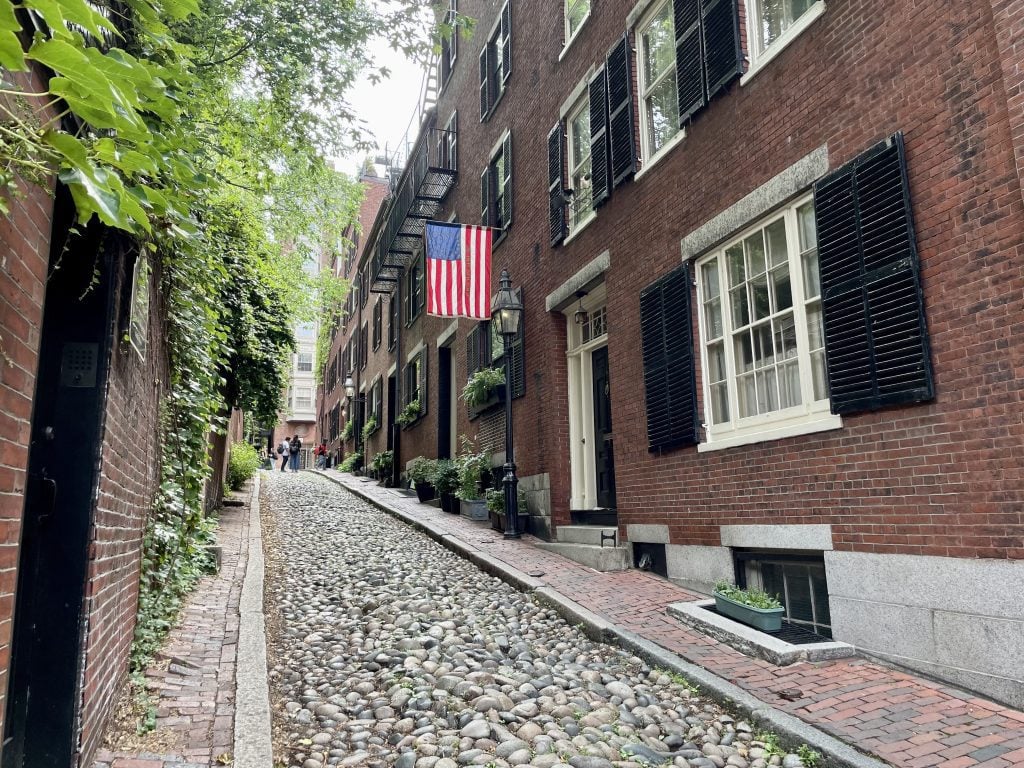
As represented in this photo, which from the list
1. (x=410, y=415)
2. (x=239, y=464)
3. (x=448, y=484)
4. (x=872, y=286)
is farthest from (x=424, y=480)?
(x=872, y=286)

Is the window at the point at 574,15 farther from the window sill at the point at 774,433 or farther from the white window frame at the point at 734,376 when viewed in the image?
the window sill at the point at 774,433

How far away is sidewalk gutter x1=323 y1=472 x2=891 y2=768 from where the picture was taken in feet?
11.7

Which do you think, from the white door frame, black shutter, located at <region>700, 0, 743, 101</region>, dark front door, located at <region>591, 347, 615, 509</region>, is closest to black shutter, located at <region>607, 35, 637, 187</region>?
black shutter, located at <region>700, 0, 743, 101</region>

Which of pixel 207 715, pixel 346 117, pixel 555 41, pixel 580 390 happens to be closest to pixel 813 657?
pixel 207 715

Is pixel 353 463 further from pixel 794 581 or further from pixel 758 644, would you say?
pixel 758 644

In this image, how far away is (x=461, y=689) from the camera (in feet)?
14.8

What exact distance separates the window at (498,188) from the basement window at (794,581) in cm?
811

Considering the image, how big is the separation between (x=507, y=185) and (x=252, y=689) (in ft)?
34.1

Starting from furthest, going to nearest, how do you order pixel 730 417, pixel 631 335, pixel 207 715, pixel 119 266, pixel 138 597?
pixel 631 335
pixel 730 417
pixel 138 597
pixel 207 715
pixel 119 266

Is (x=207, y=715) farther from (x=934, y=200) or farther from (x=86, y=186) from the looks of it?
(x=934, y=200)

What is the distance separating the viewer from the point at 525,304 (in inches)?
466

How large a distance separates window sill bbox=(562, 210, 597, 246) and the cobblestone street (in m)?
4.88

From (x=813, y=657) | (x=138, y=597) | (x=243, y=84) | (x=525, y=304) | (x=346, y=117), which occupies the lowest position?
(x=813, y=657)

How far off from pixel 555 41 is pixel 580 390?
18.2 feet
